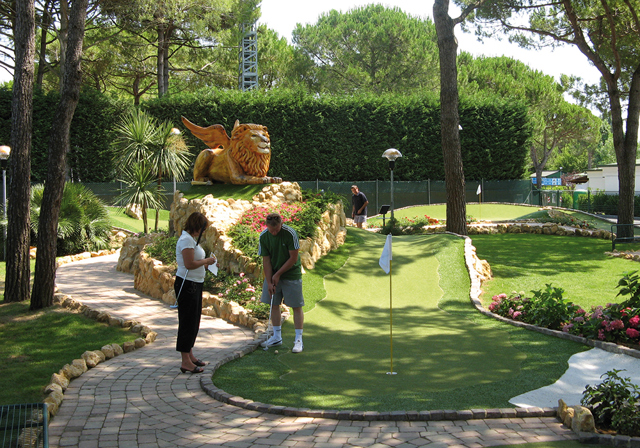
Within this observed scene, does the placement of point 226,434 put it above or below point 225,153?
below

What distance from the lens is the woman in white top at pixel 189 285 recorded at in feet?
17.9

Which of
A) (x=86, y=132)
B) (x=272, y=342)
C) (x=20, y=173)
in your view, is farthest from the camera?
(x=86, y=132)

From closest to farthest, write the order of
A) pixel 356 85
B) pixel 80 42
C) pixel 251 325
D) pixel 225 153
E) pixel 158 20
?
1. pixel 251 325
2. pixel 80 42
3. pixel 225 153
4. pixel 158 20
5. pixel 356 85

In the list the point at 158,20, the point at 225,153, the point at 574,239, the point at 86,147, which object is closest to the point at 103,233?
the point at 225,153

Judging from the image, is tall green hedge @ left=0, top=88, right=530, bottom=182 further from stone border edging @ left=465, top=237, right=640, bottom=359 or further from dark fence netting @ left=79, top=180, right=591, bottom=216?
Answer: stone border edging @ left=465, top=237, right=640, bottom=359

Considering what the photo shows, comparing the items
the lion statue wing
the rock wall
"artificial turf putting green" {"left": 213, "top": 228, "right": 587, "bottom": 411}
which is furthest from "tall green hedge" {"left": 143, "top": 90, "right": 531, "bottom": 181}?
"artificial turf putting green" {"left": 213, "top": 228, "right": 587, "bottom": 411}

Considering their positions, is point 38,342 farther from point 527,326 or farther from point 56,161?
point 527,326

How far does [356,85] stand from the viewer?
36250mm

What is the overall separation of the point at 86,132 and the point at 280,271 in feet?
64.3

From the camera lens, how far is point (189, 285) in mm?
5488

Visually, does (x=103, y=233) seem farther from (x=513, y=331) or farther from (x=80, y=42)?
(x=513, y=331)

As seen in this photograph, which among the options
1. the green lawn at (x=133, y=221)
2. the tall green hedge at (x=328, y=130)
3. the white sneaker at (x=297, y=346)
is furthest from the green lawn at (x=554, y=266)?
the green lawn at (x=133, y=221)

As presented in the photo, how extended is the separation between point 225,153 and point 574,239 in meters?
11.0

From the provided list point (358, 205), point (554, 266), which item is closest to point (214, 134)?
point (358, 205)
